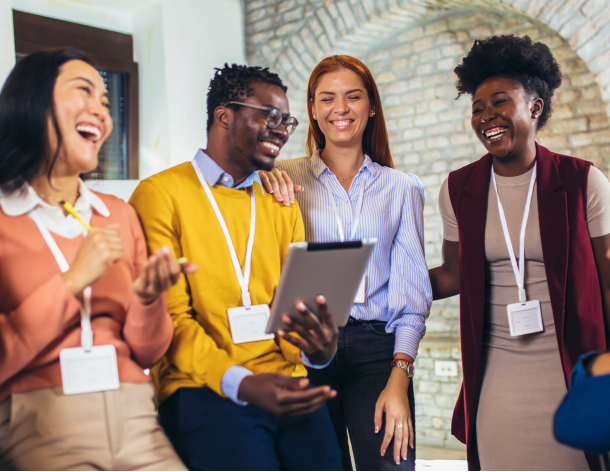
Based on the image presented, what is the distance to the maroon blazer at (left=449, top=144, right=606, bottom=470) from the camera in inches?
75.1

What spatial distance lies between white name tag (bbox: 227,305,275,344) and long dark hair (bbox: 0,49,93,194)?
2.14ft

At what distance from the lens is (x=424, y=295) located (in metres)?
2.14

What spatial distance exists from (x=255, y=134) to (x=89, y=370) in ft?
2.88

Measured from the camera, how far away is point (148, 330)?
1389 millimetres

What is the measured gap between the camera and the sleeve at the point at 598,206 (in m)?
Result: 1.99

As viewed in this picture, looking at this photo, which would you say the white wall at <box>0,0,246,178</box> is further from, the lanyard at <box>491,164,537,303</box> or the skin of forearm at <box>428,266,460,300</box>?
the lanyard at <box>491,164,537,303</box>

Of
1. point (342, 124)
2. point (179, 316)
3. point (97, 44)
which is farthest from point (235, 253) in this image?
point (97, 44)

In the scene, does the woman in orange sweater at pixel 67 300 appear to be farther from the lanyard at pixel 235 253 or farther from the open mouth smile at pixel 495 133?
the open mouth smile at pixel 495 133

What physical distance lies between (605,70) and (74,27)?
3877 mm

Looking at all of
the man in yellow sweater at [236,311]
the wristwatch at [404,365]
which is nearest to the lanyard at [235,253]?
the man in yellow sweater at [236,311]

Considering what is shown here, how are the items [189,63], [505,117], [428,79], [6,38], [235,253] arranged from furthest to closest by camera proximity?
[428,79]
[189,63]
[6,38]
[505,117]
[235,253]

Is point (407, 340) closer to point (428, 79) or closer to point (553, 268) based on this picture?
point (553, 268)

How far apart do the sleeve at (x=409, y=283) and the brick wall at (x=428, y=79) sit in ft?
9.05

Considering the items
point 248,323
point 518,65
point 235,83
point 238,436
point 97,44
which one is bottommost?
point 238,436
